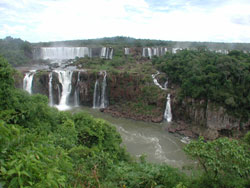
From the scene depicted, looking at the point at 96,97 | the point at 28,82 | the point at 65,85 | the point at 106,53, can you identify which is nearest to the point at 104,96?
the point at 96,97

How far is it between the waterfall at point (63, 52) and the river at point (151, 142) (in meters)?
22.3

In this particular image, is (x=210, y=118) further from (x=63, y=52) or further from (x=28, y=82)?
(x=63, y=52)

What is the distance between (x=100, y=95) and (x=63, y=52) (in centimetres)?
1911

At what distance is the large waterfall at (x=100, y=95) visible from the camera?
26.0m

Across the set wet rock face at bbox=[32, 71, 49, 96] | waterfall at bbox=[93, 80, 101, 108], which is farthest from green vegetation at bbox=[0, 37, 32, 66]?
waterfall at bbox=[93, 80, 101, 108]

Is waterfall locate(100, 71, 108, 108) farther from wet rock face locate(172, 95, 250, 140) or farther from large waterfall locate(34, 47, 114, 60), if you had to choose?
large waterfall locate(34, 47, 114, 60)

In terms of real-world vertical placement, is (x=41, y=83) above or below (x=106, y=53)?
below

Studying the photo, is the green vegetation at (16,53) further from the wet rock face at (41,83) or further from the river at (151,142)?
the river at (151,142)

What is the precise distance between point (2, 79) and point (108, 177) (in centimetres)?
462

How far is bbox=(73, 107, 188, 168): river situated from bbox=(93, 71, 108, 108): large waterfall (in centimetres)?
353

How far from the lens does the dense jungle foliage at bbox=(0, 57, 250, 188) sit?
2625 millimetres

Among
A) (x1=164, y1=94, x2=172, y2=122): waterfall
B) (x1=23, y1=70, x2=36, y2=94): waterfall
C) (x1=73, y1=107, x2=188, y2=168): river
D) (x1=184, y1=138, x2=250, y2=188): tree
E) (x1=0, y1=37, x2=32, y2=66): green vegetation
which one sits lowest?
(x1=73, y1=107, x2=188, y2=168): river

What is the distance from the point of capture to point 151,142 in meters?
17.4

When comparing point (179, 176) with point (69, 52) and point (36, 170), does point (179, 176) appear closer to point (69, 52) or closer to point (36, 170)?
point (36, 170)
